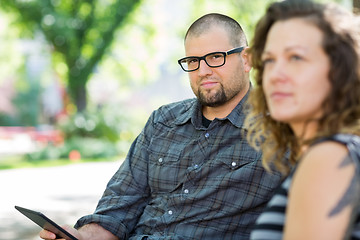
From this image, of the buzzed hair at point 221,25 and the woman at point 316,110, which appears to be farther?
the buzzed hair at point 221,25

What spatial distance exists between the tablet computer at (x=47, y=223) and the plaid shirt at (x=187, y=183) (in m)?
0.26

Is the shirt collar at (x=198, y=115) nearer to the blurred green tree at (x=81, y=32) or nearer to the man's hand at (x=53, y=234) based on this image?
the man's hand at (x=53, y=234)

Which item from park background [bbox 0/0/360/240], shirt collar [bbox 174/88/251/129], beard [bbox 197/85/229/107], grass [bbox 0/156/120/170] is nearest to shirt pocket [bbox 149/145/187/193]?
shirt collar [bbox 174/88/251/129]

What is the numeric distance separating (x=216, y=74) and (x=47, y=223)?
3.60 ft

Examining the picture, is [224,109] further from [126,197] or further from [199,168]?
[126,197]

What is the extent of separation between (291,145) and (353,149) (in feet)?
1.33

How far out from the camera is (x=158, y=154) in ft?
9.16

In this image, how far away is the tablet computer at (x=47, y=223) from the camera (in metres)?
2.22

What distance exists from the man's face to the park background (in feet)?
15.7

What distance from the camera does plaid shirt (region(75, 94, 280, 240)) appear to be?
94.9 inches

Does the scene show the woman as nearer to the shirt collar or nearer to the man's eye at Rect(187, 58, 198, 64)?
the shirt collar

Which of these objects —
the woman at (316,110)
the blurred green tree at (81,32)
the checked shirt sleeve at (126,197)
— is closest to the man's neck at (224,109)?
the checked shirt sleeve at (126,197)

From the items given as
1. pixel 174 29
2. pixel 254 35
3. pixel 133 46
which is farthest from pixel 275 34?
pixel 174 29

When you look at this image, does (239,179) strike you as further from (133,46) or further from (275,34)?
(133,46)
